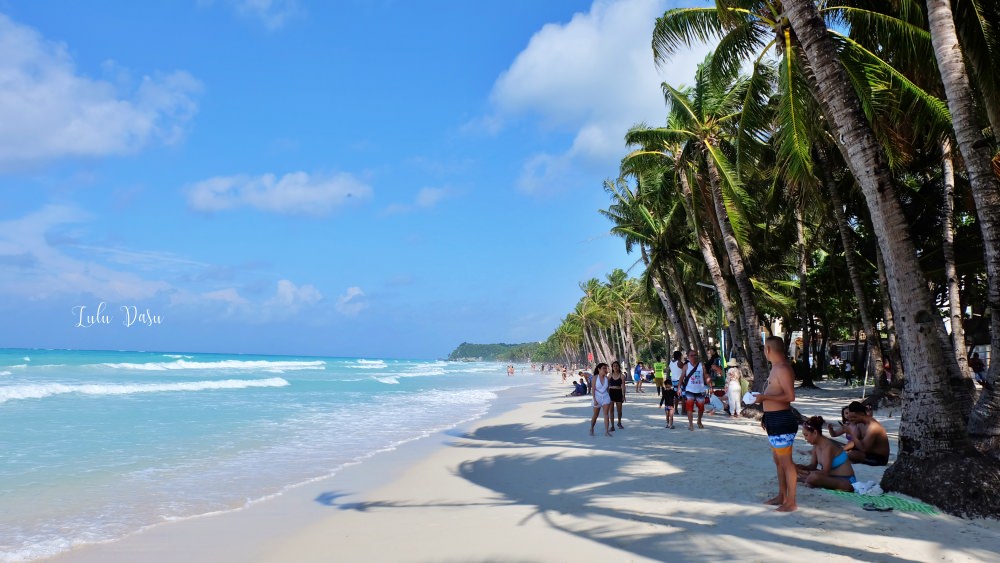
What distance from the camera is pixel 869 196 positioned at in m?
5.96

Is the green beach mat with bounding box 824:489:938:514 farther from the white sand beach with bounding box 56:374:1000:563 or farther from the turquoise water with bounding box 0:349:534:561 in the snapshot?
the turquoise water with bounding box 0:349:534:561

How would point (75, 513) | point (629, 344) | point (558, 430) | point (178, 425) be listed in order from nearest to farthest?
point (75, 513) → point (558, 430) → point (178, 425) → point (629, 344)

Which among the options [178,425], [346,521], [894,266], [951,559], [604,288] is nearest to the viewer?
[951,559]

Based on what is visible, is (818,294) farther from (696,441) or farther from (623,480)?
(623,480)

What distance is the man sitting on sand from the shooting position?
6942 millimetres

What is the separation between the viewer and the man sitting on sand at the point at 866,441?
6.94 m

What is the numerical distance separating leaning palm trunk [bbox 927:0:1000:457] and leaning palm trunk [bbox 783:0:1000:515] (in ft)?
2.33

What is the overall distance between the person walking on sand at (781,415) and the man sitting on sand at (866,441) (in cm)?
217

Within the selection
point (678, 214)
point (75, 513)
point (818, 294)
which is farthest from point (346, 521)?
point (818, 294)

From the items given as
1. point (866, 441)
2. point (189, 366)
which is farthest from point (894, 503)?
point (189, 366)

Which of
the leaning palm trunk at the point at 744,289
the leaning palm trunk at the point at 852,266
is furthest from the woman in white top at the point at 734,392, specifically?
the leaning palm trunk at the point at 852,266

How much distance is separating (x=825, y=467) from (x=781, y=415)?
1420 millimetres

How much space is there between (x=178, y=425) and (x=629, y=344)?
39287 millimetres

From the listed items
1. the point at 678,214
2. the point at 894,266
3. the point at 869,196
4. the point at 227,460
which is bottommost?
the point at 227,460
